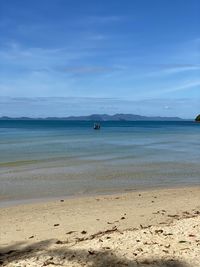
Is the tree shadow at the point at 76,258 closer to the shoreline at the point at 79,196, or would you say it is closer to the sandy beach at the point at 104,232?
the sandy beach at the point at 104,232

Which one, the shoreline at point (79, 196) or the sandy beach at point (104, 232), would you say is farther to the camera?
the shoreline at point (79, 196)

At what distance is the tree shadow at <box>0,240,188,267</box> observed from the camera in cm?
568

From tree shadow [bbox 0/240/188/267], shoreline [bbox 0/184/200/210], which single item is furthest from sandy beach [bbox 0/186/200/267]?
shoreline [bbox 0/184/200/210]

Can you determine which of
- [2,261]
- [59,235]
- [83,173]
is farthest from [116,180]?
→ [2,261]

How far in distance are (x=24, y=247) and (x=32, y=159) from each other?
16.8 metres

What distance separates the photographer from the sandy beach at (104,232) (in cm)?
591

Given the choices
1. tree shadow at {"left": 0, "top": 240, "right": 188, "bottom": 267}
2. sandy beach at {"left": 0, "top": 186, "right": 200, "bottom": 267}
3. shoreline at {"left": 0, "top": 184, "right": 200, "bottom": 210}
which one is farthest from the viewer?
shoreline at {"left": 0, "top": 184, "right": 200, "bottom": 210}

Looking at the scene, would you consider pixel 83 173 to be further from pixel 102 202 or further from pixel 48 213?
pixel 48 213

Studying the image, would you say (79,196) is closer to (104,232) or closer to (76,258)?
(104,232)

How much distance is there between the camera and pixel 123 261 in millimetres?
5758

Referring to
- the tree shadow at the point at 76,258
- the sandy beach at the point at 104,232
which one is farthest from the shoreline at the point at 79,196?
the tree shadow at the point at 76,258

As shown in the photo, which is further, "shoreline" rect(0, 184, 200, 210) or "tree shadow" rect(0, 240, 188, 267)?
"shoreline" rect(0, 184, 200, 210)

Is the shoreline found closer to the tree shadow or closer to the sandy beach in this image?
the sandy beach

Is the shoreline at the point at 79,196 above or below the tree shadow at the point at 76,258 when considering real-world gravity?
below
